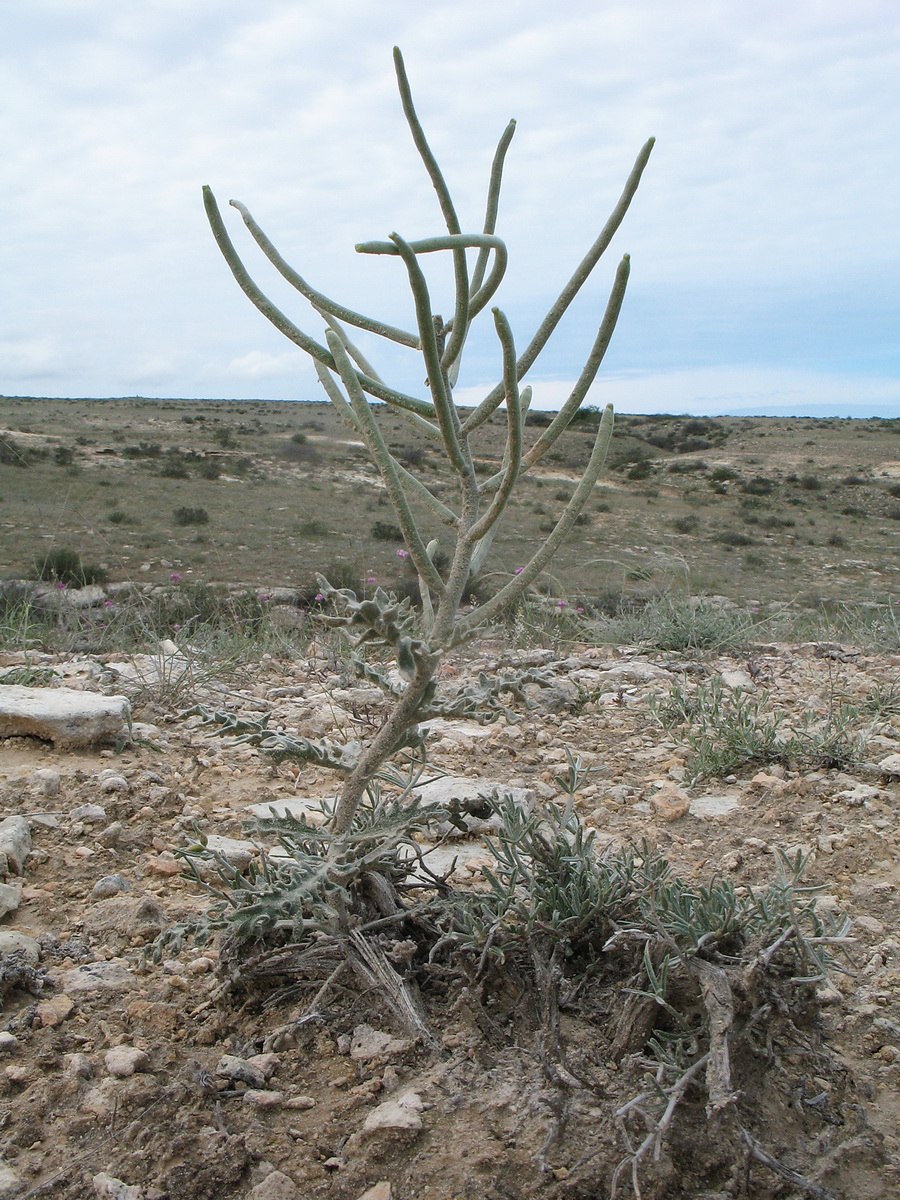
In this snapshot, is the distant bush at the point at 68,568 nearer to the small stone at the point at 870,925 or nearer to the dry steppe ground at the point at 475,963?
the dry steppe ground at the point at 475,963

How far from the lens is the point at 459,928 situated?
131 cm

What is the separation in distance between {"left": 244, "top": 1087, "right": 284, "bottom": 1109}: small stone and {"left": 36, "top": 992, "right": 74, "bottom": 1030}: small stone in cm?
35

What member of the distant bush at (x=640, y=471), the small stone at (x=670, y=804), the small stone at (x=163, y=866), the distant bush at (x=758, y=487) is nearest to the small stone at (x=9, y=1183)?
the small stone at (x=163, y=866)

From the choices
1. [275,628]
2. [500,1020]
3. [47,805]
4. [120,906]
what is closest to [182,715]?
[47,805]

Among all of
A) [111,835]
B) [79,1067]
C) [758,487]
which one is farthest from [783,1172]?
[758,487]

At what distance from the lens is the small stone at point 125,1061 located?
1159mm

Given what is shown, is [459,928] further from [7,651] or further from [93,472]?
[93,472]

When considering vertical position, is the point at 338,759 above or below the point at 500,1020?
above

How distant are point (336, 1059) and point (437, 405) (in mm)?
902

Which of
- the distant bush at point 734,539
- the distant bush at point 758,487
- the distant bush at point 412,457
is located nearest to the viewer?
the distant bush at point 734,539

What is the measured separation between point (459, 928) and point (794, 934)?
1.57ft

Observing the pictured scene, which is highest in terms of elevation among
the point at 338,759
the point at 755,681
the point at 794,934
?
the point at 338,759

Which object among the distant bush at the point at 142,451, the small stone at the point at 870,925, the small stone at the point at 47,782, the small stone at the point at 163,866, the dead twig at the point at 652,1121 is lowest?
the small stone at the point at 870,925

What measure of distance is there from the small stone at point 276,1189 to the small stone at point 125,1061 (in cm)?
27
